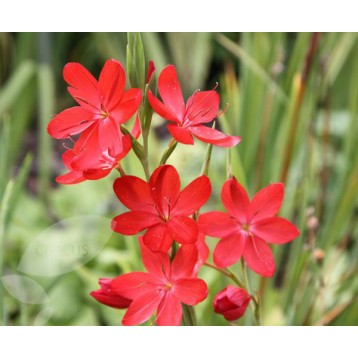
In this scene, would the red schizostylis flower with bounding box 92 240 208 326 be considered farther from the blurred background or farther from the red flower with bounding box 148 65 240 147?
the blurred background

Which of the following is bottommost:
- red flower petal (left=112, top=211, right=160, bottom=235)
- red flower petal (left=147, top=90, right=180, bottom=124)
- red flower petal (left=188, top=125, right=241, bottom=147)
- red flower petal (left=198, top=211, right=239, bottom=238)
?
red flower petal (left=198, top=211, right=239, bottom=238)

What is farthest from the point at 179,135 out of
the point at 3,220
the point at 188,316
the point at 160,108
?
the point at 3,220

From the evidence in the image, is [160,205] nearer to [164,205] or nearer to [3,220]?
[164,205]

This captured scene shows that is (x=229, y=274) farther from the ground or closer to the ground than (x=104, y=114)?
closer to the ground

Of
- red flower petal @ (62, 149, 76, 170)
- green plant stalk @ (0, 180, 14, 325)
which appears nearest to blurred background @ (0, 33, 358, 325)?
green plant stalk @ (0, 180, 14, 325)

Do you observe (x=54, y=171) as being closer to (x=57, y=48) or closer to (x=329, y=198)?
(x=57, y=48)

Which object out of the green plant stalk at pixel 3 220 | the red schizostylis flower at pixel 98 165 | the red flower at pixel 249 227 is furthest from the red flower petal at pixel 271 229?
the green plant stalk at pixel 3 220
